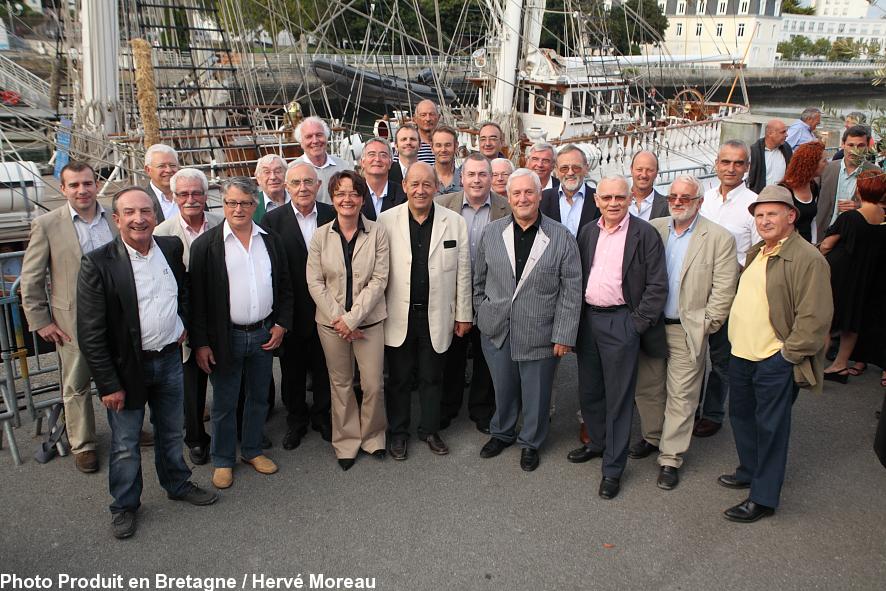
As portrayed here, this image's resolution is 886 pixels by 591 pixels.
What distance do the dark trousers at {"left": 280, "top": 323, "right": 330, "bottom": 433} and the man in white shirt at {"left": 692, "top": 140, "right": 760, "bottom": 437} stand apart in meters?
2.40

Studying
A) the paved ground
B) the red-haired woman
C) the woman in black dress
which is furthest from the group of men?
the woman in black dress

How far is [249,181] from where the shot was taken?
3406 millimetres

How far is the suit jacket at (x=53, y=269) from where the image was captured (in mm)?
3320

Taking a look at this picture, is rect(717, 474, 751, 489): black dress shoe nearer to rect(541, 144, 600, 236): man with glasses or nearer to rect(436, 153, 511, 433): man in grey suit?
rect(436, 153, 511, 433): man in grey suit

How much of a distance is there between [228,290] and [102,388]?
73cm

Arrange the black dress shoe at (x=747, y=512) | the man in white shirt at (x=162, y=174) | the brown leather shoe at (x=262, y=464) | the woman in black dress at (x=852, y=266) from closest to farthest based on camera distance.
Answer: the black dress shoe at (x=747, y=512), the brown leather shoe at (x=262, y=464), the man in white shirt at (x=162, y=174), the woman in black dress at (x=852, y=266)

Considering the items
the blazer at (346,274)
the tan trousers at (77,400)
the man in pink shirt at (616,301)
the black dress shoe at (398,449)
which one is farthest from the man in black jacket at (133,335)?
the man in pink shirt at (616,301)

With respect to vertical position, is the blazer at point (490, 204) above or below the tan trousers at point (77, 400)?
above

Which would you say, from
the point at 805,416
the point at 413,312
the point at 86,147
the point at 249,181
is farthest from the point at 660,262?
the point at 86,147

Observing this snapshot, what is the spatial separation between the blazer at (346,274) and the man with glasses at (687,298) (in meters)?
1.57

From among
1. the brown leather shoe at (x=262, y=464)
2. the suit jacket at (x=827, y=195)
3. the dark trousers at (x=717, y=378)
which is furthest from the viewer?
the suit jacket at (x=827, y=195)

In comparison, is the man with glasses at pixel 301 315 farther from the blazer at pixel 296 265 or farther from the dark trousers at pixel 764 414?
the dark trousers at pixel 764 414

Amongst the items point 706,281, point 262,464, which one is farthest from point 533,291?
point 262,464

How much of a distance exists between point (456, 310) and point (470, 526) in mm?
1243
